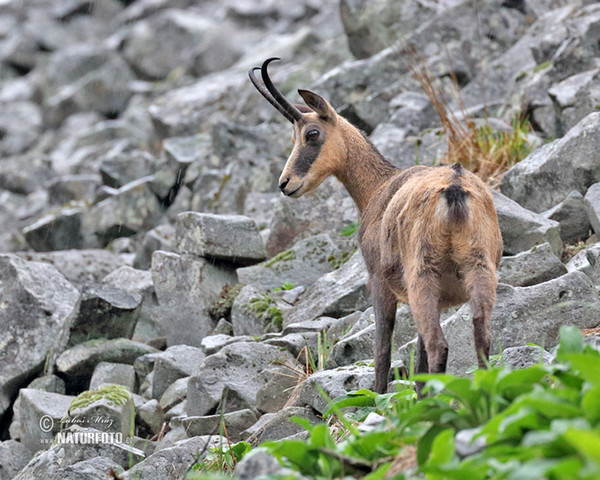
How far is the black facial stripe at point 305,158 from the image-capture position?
24.8 feet

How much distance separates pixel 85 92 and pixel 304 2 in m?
8.41

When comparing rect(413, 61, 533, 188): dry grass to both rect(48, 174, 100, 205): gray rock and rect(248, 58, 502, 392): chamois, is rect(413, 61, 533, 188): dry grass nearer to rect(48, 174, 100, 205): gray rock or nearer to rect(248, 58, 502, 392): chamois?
rect(248, 58, 502, 392): chamois

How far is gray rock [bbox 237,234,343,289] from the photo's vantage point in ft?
34.0

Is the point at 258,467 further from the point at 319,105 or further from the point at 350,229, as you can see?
the point at 350,229

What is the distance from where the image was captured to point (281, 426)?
6.46m

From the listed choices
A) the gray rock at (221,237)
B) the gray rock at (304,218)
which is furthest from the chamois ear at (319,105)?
the gray rock at (304,218)

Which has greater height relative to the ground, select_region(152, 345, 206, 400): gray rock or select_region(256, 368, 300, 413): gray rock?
select_region(256, 368, 300, 413): gray rock

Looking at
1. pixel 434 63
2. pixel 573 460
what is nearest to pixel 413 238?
pixel 573 460

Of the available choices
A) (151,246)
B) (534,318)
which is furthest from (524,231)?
(151,246)

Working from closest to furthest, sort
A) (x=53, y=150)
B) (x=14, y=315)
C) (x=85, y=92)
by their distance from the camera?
(x=14, y=315)
(x=53, y=150)
(x=85, y=92)

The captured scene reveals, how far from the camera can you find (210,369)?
313 inches

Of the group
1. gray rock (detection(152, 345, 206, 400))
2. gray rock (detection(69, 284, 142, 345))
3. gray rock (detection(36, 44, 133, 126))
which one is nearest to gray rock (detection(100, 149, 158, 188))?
gray rock (detection(69, 284, 142, 345))

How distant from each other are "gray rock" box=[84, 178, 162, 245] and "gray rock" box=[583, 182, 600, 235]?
9072 millimetres

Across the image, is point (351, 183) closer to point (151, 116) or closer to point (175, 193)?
point (175, 193)
